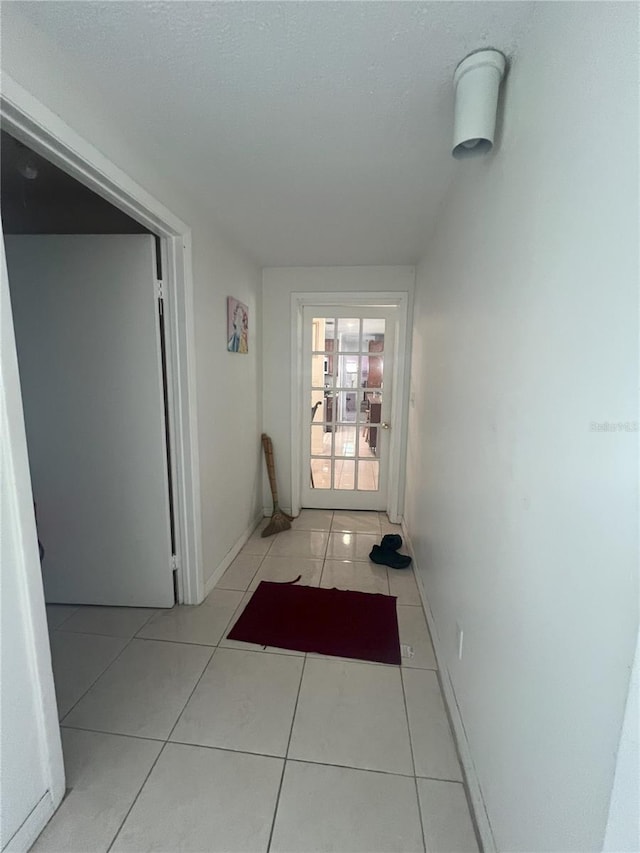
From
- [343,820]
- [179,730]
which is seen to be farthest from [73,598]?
[343,820]

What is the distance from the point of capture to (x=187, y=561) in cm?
205

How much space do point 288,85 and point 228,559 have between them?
8.30 feet

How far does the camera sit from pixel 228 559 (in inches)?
99.8

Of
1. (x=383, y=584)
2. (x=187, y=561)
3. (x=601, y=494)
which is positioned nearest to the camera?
(x=601, y=494)

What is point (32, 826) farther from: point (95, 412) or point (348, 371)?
point (348, 371)

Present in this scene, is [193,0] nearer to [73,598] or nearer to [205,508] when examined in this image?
[205,508]

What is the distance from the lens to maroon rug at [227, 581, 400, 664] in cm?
179

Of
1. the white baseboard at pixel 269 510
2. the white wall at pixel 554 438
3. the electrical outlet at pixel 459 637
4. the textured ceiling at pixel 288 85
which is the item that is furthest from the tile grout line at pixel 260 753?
the textured ceiling at pixel 288 85

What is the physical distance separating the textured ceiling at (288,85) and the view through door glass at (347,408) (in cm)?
143

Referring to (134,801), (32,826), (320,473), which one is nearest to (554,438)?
(134,801)

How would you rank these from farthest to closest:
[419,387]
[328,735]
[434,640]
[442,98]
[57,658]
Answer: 1. [419,387]
2. [434,640]
3. [57,658]
4. [328,735]
5. [442,98]

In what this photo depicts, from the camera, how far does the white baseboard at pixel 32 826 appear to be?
3.18 ft

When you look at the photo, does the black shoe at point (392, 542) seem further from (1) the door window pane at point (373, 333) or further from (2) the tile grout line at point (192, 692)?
(1) the door window pane at point (373, 333)

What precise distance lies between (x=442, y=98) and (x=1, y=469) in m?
1.71
